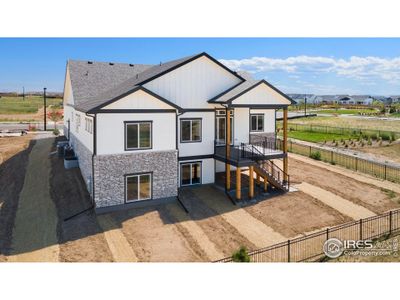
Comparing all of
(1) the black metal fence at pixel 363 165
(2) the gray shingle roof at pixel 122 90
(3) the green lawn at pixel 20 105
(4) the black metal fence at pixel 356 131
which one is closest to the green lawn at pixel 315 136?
(4) the black metal fence at pixel 356 131

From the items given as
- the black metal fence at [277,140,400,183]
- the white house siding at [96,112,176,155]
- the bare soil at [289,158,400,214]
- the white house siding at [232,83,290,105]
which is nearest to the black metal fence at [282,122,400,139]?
Result: the black metal fence at [277,140,400,183]

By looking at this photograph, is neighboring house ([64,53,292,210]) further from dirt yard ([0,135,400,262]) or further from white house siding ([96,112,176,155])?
dirt yard ([0,135,400,262])

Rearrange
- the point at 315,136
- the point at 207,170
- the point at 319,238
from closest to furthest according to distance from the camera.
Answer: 1. the point at 319,238
2. the point at 207,170
3. the point at 315,136

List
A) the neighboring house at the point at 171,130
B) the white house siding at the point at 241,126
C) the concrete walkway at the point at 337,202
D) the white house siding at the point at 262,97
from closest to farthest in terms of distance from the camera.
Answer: the neighboring house at the point at 171,130 → the concrete walkway at the point at 337,202 → the white house siding at the point at 262,97 → the white house siding at the point at 241,126

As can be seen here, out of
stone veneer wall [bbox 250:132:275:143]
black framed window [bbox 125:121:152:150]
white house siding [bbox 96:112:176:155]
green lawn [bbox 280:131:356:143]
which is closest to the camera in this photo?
white house siding [bbox 96:112:176:155]

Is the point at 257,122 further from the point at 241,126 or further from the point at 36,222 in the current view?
the point at 36,222

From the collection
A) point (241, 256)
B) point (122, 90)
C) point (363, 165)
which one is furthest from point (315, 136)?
point (241, 256)

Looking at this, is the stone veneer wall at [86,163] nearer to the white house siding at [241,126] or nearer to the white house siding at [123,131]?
the white house siding at [123,131]
